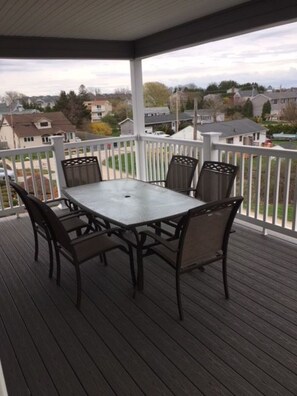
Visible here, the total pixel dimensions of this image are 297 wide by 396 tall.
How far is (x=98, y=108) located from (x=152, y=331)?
4323 mm

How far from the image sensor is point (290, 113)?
141 inches

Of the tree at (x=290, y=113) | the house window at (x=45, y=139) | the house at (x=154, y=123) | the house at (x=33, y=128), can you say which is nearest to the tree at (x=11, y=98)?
the house at (x=33, y=128)

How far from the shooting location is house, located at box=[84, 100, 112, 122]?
5.60 m

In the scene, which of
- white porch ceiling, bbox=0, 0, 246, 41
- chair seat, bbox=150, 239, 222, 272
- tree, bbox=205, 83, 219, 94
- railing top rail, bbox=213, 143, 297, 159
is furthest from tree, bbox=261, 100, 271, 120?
chair seat, bbox=150, 239, 222, 272

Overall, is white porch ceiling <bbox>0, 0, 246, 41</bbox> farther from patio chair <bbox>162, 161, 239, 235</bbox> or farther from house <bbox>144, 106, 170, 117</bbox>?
patio chair <bbox>162, 161, 239, 235</bbox>

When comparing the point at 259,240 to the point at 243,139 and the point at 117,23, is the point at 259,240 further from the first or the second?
the point at 117,23

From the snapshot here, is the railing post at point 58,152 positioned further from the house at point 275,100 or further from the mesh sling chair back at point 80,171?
the house at point 275,100

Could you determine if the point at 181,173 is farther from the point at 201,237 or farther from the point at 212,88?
the point at 201,237

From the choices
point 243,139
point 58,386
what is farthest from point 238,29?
point 58,386

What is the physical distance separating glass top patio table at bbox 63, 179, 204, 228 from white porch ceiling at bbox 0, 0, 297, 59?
1.92 m

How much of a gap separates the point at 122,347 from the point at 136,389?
14.3 inches

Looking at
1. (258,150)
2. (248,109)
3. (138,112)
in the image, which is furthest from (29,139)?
(258,150)

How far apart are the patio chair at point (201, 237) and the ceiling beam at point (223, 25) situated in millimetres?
2230

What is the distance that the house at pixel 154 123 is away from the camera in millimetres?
5434
